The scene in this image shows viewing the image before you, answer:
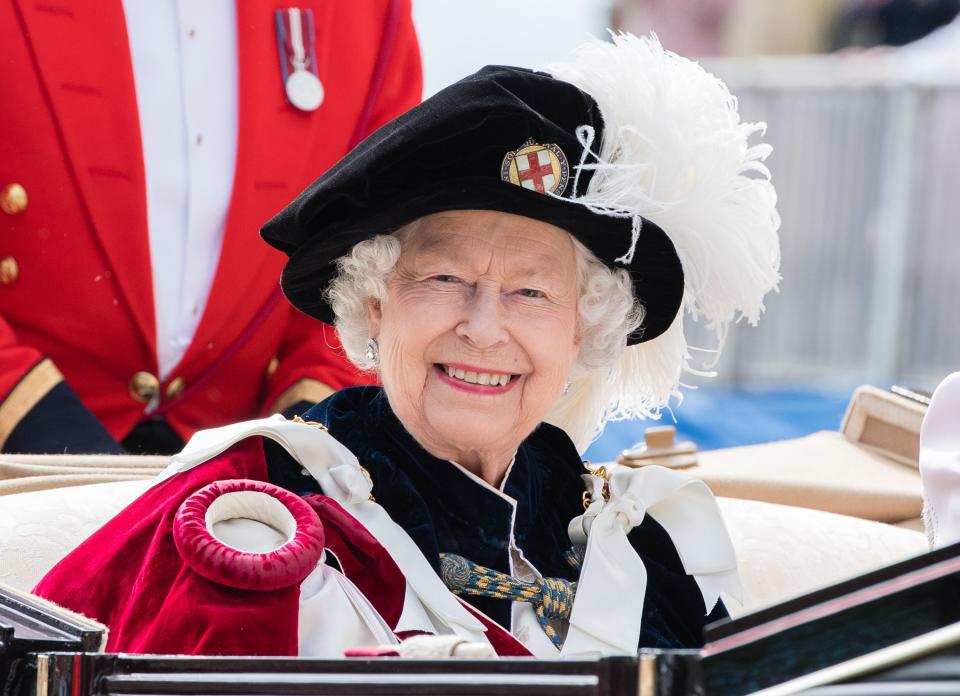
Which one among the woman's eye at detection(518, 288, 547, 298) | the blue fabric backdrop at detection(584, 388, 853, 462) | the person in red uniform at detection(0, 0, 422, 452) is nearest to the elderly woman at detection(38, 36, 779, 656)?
the woman's eye at detection(518, 288, 547, 298)

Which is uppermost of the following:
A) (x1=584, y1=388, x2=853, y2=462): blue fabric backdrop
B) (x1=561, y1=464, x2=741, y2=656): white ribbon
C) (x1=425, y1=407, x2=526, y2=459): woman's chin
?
(x1=425, y1=407, x2=526, y2=459): woman's chin

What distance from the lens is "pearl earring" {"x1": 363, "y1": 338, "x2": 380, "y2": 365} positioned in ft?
8.07

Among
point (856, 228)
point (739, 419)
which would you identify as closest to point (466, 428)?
point (739, 419)

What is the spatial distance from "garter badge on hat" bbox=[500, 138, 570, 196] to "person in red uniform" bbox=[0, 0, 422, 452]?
41.7 inches

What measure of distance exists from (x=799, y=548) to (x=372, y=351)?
38.7 inches

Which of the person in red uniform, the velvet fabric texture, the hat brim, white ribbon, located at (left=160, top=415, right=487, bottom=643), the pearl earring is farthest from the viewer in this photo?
the person in red uniform

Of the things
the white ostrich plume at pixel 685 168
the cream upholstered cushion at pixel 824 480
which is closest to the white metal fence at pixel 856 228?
the cream upholstered cushion at pixel 824 480

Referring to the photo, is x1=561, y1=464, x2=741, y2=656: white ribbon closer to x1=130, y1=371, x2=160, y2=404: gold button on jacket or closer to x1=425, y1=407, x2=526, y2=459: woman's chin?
x1=425, y1=407, x2=526, y2=459: woman's chin

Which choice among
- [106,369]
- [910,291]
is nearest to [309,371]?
[106,369]

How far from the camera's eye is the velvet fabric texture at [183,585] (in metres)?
1.77

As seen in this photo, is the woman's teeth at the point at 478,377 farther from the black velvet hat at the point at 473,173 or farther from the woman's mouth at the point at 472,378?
the black velvet hat at the point at 473,173

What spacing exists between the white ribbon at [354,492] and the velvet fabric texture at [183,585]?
21mm

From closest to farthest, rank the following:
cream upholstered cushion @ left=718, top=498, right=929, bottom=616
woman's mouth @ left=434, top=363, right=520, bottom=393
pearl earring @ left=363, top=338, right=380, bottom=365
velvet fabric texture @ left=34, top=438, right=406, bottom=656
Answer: velvet fabric texture @ left=34, top=438, right=406, bottom=656 < woman's mouth @ left=434, top=363, right=520, bottom=393 < pearl earring @ left=363, top=338, right=380, bottom=365 < cream upholstered cushion @ left=718, top=498, right=929, bottom=616

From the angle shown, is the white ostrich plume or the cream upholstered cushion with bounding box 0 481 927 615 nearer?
the white ostrich plume
